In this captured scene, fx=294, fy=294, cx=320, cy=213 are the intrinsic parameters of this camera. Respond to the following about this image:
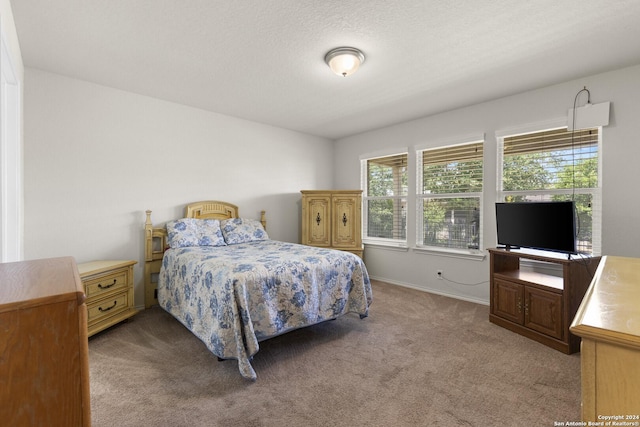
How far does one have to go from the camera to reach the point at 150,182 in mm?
3553

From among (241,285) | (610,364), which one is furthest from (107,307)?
(610,364)

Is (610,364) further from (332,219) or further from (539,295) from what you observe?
(332,219)

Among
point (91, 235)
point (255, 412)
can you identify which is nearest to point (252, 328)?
point (255, 412)

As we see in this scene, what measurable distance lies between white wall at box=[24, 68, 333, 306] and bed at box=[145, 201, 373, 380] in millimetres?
326

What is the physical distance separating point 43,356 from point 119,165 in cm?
318

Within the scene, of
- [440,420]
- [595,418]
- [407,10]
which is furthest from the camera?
[407,10]

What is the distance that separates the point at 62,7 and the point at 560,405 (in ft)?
13.2

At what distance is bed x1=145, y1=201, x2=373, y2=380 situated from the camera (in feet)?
6.91

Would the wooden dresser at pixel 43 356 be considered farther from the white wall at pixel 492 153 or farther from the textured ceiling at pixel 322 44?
the white wall at pixel 492 153

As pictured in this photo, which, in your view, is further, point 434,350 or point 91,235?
point 91,235

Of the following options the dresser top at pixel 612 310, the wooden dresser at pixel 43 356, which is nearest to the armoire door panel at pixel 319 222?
the dresser top at pixel 612 310

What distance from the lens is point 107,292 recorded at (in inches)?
110

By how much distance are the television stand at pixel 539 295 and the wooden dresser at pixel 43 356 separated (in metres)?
3.10

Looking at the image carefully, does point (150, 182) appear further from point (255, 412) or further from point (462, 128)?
point (462, 128)
